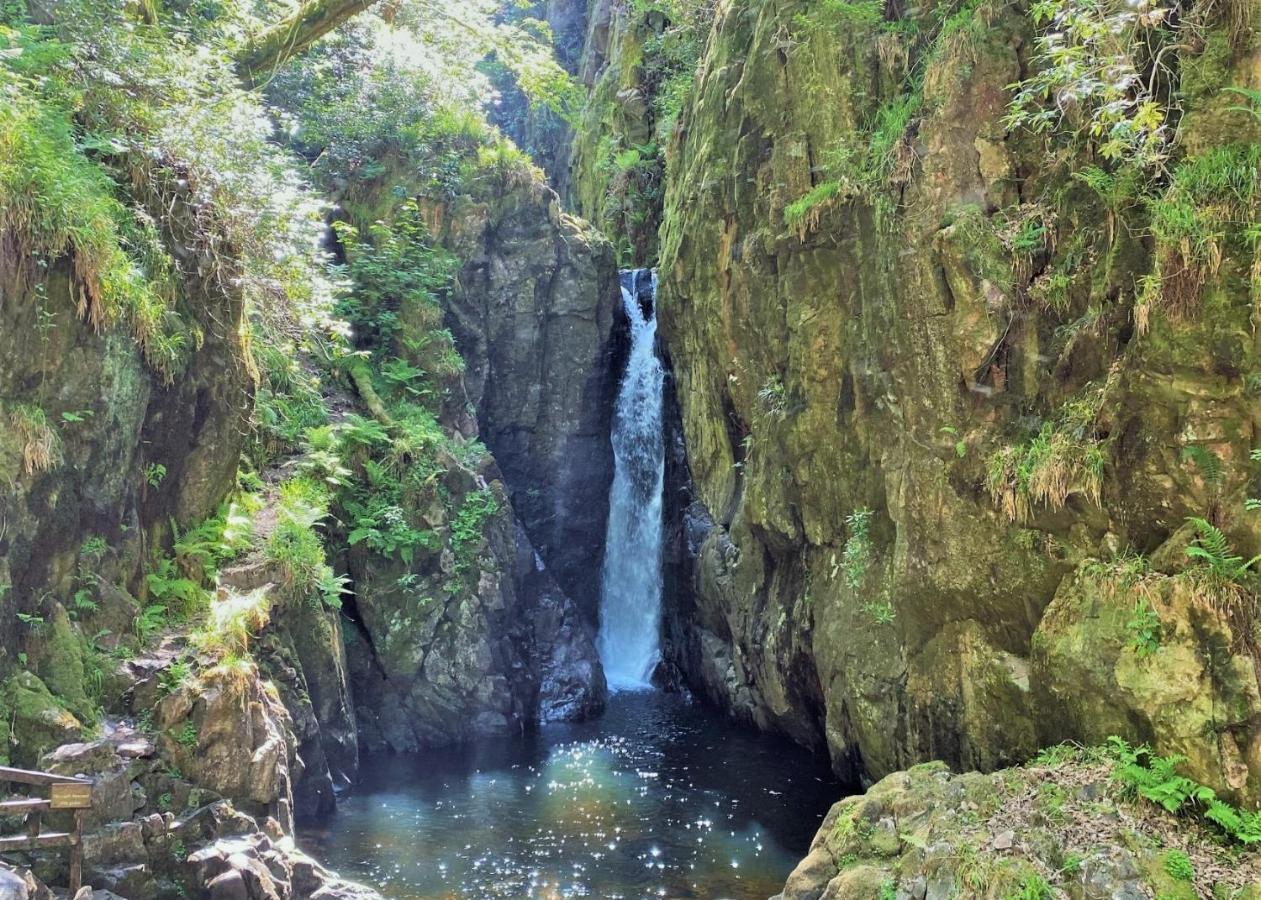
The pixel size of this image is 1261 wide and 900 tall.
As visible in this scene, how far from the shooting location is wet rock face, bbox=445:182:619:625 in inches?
757

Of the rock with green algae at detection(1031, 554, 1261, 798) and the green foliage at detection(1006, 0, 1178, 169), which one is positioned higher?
the green foliage at detection(1006, 0, 1178, 169)

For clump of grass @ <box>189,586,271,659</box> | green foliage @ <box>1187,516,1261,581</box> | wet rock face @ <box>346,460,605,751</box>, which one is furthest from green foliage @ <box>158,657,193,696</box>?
green foliage @ <box>1187,516,1261,581</box>

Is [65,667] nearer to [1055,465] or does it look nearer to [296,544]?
[296,544]

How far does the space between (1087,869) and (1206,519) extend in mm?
2952

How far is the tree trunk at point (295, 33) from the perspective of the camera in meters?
10.9

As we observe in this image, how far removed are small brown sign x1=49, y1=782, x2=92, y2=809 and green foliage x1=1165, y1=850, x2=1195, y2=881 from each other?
8.06 meters

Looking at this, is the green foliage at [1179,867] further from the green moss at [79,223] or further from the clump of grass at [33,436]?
the green moss at [79,223]

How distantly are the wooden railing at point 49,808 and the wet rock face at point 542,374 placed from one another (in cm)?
1246

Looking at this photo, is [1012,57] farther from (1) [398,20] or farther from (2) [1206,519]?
(1) [398,20]

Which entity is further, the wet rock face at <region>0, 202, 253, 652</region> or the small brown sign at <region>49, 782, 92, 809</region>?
the wet rock face at <region>0, 202, 253, 652</region>

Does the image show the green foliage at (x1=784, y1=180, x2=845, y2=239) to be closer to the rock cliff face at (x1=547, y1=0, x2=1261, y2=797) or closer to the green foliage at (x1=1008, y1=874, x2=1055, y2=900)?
the rock cliff face at (x1=547, y1=0, x2=1261, y2=797)

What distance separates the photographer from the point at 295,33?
1107 centimetres

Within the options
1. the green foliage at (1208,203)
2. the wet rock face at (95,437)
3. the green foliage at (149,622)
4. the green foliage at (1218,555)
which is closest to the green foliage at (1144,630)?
the green foliage at (1218,555)

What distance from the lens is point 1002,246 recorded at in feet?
28.9
